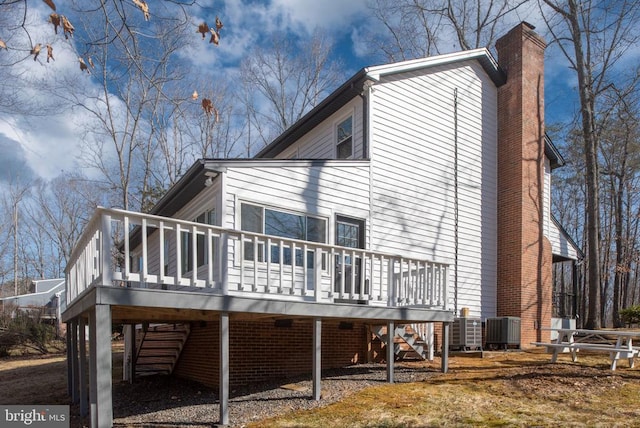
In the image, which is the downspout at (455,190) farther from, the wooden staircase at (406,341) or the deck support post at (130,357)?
the deck support post at (130,357)

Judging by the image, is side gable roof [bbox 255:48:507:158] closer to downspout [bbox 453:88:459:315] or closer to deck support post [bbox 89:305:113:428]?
downspout [bbox 453:88:459:315]

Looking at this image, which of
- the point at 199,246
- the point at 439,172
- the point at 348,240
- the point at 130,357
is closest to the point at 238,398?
the point at 199,246

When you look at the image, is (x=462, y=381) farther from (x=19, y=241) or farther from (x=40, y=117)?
(x=19, y=241)

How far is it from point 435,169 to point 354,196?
11.0 ft

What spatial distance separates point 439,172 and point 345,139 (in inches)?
116

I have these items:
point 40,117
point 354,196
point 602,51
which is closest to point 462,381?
point 354,196

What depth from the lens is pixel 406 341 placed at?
10.9 meters

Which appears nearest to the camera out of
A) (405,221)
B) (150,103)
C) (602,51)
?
(405,221)

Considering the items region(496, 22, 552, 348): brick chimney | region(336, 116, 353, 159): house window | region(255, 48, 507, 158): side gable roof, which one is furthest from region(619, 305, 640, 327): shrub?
region(336, 116, 353, 159): house window

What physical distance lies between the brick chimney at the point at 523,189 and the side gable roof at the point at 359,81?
30.5 inches

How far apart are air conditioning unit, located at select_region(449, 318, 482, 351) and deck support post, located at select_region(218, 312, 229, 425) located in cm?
743

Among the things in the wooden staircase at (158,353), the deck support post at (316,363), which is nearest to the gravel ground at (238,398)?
the deck support post at (316,363)

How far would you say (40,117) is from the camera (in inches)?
272

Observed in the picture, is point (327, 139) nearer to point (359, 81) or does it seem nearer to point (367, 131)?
point (367, 131)
